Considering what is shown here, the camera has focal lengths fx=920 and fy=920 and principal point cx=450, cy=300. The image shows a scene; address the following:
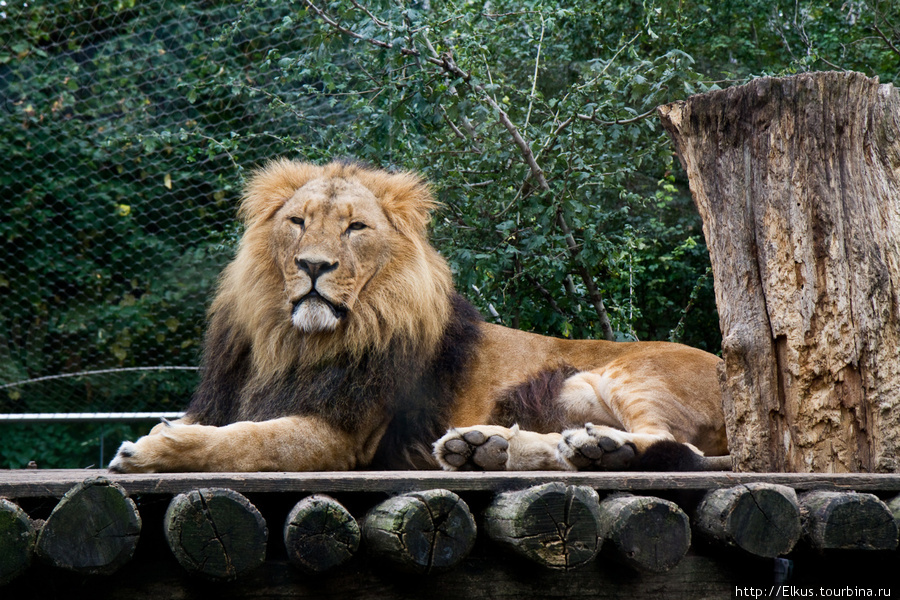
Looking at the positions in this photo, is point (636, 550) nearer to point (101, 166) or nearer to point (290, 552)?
point (290, 552)

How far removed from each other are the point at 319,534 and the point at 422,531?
202 mm

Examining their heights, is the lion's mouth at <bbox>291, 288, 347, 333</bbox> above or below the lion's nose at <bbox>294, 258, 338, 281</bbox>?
below

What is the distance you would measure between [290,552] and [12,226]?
627 centimetres

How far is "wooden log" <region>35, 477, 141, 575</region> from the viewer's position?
1669 millimetres

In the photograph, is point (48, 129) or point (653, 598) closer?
point (653, 598)

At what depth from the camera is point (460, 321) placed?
320 centimetres

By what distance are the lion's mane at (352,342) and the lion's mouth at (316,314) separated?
0.04 meters

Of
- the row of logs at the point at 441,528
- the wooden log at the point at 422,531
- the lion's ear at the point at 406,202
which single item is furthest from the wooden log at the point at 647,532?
the lion's ear at the point at 406,202

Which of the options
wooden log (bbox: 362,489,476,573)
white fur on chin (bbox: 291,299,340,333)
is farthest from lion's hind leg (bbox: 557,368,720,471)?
white fur on chin (bbox: 291,299,340,333)

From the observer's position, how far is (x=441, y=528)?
1839 millimetres

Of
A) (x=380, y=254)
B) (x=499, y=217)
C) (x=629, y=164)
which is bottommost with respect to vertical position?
(x=380, y=254)

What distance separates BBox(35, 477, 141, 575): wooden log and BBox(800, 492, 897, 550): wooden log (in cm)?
140

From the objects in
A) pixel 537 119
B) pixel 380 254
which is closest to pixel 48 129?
pixel 537 119

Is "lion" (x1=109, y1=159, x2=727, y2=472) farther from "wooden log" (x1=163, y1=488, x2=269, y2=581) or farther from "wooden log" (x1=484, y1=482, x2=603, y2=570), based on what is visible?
"wooden log" (x1=163, y1=488, x2=269, y2=581)
